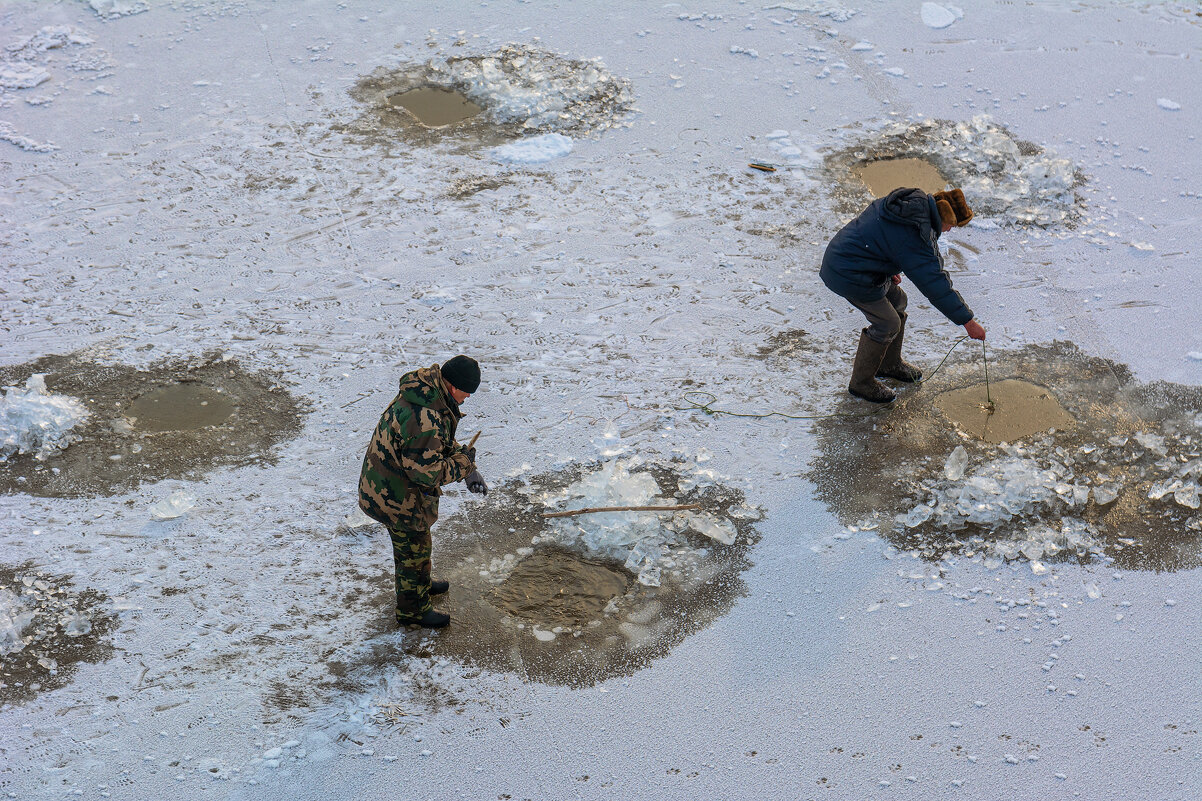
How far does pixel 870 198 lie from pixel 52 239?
21.4 feet

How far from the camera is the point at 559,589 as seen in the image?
15.4 feet

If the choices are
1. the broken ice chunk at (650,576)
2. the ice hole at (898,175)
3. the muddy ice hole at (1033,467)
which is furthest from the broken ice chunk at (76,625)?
the ice hole at (898,175)

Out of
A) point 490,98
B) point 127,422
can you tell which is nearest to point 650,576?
point 127,422

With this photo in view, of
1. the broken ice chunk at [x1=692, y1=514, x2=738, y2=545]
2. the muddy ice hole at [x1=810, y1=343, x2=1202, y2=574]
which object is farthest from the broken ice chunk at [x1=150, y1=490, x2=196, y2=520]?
the muddy ice hole at [x1=810, y1=343, x2=1202, y2=574]

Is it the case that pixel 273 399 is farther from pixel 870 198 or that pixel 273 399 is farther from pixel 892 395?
pixel 870 198

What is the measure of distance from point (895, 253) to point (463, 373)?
2.68m

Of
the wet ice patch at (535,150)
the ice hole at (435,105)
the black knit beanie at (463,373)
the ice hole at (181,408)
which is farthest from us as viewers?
the ice hole at (435,105)

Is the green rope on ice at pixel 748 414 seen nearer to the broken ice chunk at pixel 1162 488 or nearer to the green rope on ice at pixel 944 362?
the green rope on ice at pixel 944 362

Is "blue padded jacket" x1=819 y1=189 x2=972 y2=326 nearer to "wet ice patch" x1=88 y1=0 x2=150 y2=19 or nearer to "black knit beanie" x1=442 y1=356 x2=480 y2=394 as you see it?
"black knit beanie" x1=442 y1=356 x2=480 y2=394

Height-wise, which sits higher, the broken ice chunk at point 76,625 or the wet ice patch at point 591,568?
the wet ice patch at point 591,568

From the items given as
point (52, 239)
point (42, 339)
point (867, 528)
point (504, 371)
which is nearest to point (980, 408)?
point (867, 528)

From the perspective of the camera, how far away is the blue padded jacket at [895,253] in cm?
501

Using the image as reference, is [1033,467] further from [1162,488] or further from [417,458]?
[417,458]

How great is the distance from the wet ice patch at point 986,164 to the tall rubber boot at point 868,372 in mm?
2116
